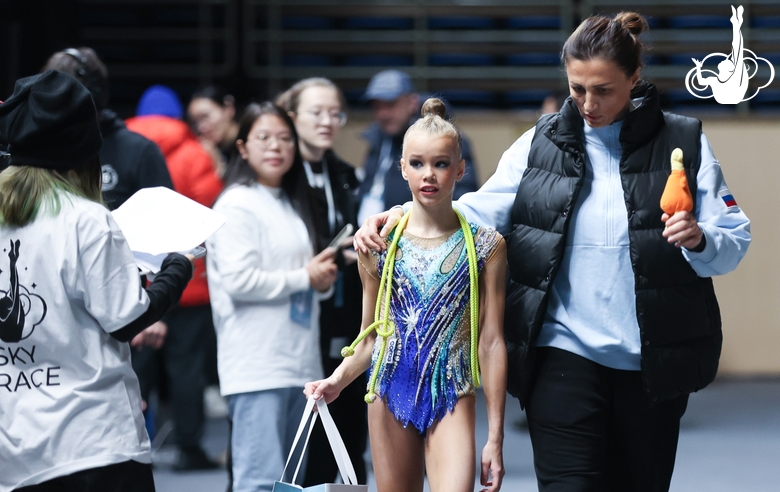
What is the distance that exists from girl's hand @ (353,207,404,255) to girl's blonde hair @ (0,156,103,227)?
683 mm

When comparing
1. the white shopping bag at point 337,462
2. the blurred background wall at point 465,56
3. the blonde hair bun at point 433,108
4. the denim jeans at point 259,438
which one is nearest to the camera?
the white shopping bag at point 337,462

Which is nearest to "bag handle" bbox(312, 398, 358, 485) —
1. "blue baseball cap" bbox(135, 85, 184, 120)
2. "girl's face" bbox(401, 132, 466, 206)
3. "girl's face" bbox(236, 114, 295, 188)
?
"girl's face" bbox(401, 132, 466, 206)

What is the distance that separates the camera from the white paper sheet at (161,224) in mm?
Answer: 2779

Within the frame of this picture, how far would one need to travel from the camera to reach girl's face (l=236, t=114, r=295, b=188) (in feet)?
12.1

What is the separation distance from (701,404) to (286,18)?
5150 millimetres

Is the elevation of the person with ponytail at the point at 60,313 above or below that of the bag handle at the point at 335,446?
above

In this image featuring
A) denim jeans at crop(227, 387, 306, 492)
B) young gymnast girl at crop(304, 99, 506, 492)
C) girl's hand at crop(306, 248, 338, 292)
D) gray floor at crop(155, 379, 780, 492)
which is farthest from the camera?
gray floor at crop(155, 379, 780, 492)

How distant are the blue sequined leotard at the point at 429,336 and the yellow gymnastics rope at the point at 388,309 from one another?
0.01 metres

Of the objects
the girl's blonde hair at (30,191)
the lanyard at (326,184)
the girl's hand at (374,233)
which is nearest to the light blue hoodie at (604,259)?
the girl's hand at (374,233)

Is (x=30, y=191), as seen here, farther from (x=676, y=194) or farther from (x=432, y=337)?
(x=676, y=194)

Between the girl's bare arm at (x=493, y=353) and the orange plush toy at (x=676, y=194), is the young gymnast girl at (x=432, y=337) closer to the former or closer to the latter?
the girl's bare arm at (x=493, y=353)

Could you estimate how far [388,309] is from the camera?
2.59 m

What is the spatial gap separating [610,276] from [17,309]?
4.81ft

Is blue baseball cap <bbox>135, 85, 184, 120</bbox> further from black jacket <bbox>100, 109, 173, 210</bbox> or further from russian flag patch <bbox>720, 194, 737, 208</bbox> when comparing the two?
russian flag patch <bbox>720, 194, 737, 208</bbox>
